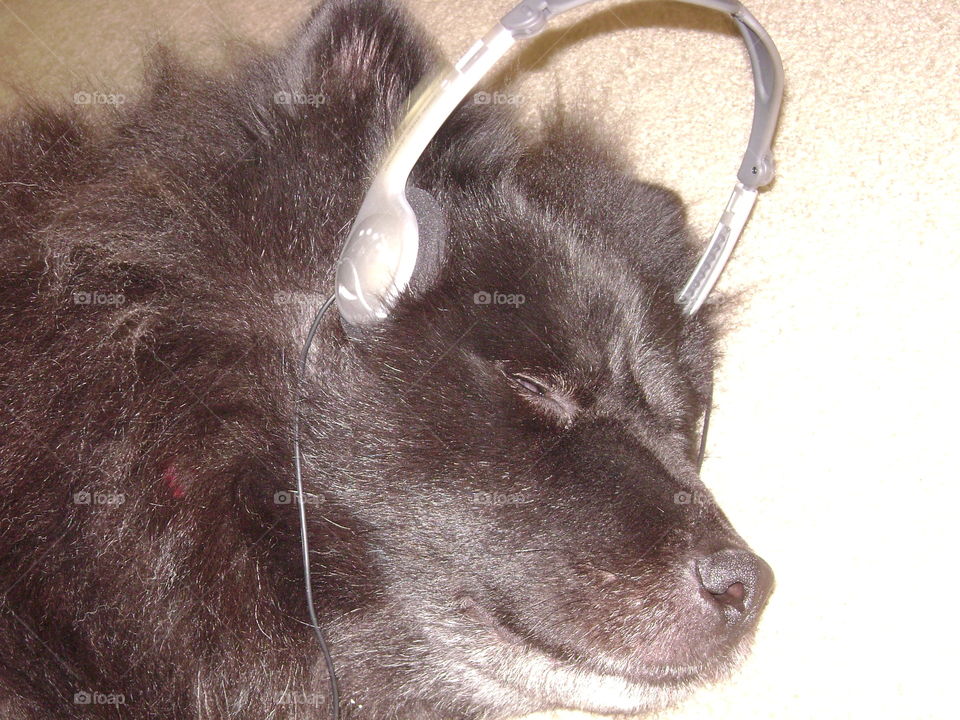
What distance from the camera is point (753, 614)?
54.1 inches

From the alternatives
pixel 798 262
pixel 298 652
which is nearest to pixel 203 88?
pixel 298 652

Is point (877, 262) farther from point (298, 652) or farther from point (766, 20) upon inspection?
point (298, 652)

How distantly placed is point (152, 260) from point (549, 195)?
64 centimetres

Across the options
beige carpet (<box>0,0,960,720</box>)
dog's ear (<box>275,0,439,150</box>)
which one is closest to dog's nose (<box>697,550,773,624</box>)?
beige carpet (<box>0,0,960,720</box>)
